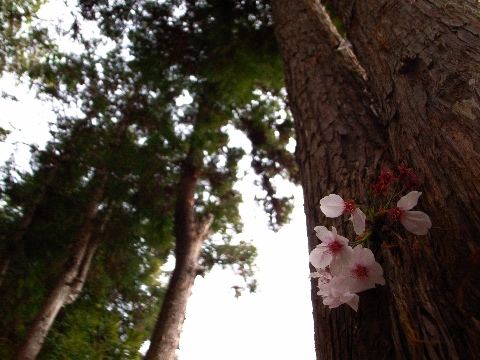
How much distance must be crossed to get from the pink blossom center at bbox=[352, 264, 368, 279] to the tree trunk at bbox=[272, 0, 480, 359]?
0.26 feet

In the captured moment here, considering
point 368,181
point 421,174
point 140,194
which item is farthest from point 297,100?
point 140,194

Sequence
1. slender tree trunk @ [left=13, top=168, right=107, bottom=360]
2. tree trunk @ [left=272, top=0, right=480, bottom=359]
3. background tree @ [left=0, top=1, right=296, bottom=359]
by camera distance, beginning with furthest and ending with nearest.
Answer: background tree @ [left=0, top=1, right=296, bottom=359], slender tree trunk @ [left=13, top=168, right=107, bottom=360], tree trunk @ [left=272, top=0, right=480, bottom=359]

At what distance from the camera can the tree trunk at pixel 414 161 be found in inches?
35.2

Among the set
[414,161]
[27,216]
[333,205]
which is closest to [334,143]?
[414,161]

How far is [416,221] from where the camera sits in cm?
98

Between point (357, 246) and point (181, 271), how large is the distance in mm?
4995

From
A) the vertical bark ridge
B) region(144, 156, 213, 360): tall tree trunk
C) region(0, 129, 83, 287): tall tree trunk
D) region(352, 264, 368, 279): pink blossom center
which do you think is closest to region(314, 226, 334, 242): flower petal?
region(352, 264, 368, 279): pink blossom center

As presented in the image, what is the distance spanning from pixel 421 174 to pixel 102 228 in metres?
6.50

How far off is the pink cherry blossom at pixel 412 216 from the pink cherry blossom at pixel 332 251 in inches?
6.3

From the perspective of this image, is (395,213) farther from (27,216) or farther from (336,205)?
(27,216)

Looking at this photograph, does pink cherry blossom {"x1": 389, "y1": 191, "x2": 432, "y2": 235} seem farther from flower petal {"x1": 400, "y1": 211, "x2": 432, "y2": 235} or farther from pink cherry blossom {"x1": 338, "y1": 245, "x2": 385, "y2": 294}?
pink cherry blossom {"x1": 338, "y1": 245, "x2": 385, "y2": 294}

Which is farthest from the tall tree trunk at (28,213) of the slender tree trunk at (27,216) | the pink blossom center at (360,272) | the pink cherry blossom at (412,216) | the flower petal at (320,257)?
the pink cherry blossom at (412,216)

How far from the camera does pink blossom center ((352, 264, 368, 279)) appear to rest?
103 centimetres

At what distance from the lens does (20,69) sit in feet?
25.2
